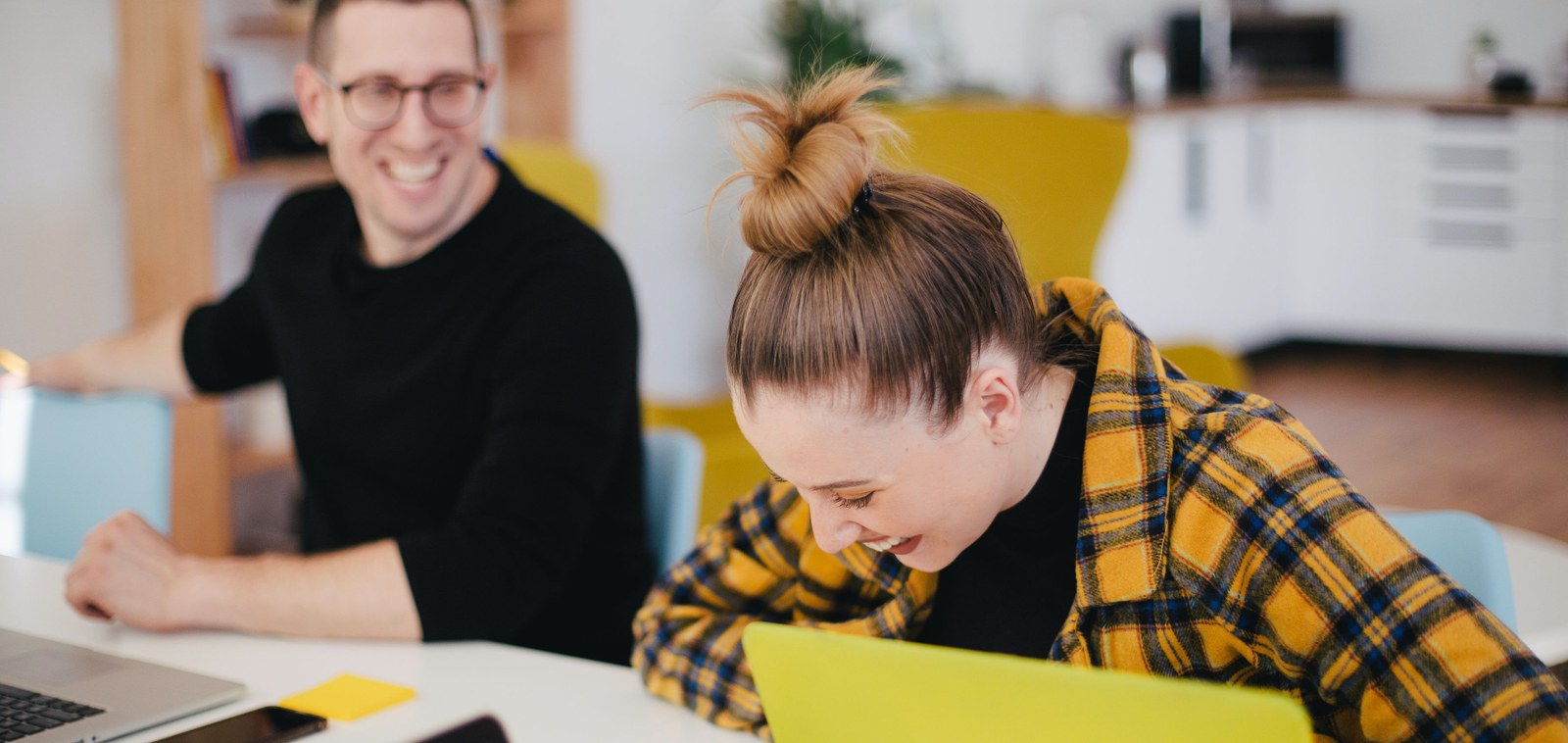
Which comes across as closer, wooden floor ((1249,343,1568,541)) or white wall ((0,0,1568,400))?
white wall ((0,0,1568,400))

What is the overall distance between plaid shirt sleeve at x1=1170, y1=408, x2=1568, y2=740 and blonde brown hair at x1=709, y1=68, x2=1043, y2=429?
0.59 ft

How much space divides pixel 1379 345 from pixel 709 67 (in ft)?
10.8

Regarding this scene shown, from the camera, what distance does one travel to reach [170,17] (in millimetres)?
3094

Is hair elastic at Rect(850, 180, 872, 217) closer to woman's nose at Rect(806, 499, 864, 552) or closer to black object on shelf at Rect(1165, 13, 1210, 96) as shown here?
woman's nose at Rect(806, 499, 864, 552)

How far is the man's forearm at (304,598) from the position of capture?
1.39 m

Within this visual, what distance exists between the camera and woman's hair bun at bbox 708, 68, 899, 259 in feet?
3.30

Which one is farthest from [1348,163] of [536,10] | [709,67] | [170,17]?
[170,17]

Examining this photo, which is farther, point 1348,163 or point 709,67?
point 1348,163

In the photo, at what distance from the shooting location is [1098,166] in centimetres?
343

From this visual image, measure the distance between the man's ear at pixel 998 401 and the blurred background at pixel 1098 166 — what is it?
1.37 metres

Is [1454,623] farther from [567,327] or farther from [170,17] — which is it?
[170,17]

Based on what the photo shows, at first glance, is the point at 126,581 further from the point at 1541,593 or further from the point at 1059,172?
the point at 1059,172

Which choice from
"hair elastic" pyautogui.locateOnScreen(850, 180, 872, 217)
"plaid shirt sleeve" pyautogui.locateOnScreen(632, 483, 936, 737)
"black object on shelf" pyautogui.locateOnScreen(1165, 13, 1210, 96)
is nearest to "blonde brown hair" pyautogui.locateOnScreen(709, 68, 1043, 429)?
"hair elastic" pyautogui.locateOnScreen(850, 180, 872, 217)

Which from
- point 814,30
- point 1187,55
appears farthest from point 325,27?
point 1187,55
